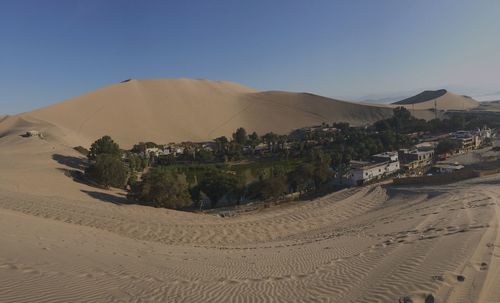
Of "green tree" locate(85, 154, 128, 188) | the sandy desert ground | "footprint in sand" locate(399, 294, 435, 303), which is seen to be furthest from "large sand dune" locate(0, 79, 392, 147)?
"footprint in sand" locate(399, 294, 435, 303)

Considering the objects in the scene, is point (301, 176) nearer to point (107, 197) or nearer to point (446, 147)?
point (107, 197)

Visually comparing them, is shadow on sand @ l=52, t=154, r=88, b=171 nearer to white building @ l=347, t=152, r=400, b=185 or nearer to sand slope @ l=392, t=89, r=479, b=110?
white building @ l=347, t=152, r=400, b=185

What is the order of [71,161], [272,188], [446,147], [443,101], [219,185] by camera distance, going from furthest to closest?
→ [443,101] < [446,147] < [71,161] < [219,185] < [272,188]

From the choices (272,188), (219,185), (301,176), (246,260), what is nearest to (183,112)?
(301,176)

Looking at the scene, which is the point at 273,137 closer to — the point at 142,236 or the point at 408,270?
the point at 142,236

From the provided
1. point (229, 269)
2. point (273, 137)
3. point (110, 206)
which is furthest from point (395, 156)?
point (229, 269)

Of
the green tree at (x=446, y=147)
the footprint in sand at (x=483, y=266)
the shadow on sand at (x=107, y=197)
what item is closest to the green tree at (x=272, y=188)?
the shadow on sand at (x=107, y=197)
